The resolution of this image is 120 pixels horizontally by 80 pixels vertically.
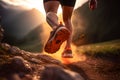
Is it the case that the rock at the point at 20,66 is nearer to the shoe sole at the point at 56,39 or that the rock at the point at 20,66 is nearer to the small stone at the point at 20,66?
the small stone at the point at 20,66

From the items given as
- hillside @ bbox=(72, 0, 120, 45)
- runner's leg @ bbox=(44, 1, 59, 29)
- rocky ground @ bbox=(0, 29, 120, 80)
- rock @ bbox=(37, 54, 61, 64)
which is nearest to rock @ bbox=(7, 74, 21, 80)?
rocky ground @ bbox=(0, 29, 120, 80)

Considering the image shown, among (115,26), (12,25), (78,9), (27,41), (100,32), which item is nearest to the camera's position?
(115,26)

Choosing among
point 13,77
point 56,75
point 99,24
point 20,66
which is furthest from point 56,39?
point 99,24

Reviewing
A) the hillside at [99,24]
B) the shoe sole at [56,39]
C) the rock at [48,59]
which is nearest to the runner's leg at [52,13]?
the shoe sole at [56,39]

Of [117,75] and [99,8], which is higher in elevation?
[99,8]

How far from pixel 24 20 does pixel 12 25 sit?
9.94ft

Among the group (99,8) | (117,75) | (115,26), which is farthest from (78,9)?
(117,75)

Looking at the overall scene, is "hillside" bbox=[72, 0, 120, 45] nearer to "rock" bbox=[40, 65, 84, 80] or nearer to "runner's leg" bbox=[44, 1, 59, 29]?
"runner's leg" bbox=[44, 1, 59, 29]

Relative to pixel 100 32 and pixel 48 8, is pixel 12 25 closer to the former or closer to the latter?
pixel 100 32

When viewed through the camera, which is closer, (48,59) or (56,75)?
(56,75)

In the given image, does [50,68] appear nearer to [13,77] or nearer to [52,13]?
[13,77]

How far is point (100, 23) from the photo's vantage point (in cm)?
1864

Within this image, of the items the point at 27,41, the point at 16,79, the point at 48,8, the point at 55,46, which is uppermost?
the point at 48,8

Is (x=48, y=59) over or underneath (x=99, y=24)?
over
